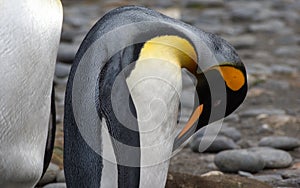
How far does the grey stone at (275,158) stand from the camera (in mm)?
3932

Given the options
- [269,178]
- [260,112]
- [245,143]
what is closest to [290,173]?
[269,178]

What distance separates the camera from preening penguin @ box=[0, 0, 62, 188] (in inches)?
105

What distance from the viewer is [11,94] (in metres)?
2.66

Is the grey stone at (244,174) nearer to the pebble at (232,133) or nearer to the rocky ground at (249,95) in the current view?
the rocky ground at (249,95)

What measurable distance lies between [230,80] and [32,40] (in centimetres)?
65

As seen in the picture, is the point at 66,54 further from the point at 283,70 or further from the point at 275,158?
the point at 275,158

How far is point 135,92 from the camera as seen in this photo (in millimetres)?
2738

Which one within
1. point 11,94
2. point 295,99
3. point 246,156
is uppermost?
point 11,94

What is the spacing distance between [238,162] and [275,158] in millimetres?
219

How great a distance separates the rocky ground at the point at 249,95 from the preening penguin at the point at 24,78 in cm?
72

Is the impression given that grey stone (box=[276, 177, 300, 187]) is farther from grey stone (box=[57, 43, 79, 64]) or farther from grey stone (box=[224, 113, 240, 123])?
grey stone (box=[57, 43, 79, 64])

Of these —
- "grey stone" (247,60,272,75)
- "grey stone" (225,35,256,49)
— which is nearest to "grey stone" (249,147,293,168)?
"grey stone" (247,60,272,75)

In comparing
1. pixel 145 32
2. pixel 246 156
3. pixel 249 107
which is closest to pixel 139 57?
pixel 145 32

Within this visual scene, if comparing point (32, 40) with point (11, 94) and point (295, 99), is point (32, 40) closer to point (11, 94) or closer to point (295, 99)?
point (11, 94)
